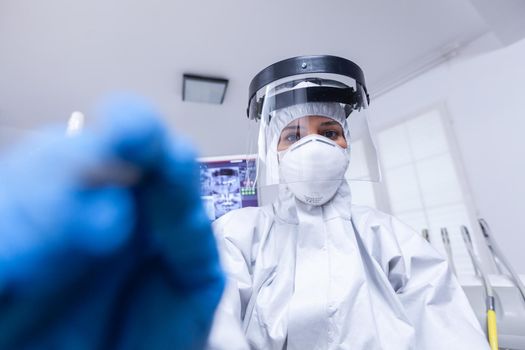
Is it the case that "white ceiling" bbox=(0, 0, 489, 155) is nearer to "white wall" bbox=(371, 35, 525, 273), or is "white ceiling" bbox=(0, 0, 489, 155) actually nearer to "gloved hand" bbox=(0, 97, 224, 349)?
"white wall" bbox=(371, 35, 525, 273)

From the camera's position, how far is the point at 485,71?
5.02 ft

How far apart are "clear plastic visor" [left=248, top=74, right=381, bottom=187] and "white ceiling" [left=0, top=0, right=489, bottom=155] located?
22.3 inches

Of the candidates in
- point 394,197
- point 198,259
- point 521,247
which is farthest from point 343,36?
point 198,259

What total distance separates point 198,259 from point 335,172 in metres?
0.56

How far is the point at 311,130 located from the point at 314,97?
9cm

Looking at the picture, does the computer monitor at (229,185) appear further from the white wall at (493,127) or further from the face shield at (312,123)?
the white wall at (493,127)

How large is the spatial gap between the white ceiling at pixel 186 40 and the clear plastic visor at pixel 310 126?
567 millimetres

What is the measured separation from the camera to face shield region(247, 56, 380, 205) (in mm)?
664

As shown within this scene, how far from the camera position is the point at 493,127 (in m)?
1.46

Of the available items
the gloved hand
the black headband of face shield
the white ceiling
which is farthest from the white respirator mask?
the white ceiling

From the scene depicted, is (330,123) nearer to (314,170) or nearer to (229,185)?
(314,170)

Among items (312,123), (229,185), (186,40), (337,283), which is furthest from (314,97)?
(186,40)

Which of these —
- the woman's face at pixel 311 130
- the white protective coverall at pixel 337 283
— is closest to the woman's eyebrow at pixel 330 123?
the woman's face at pixel 311 130

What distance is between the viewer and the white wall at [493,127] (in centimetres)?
137
